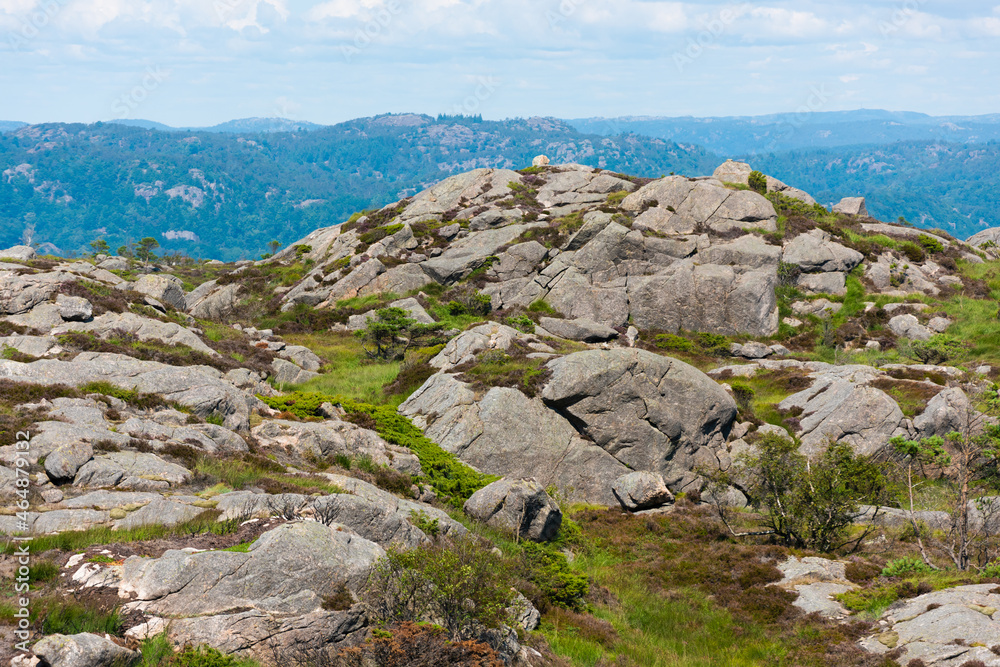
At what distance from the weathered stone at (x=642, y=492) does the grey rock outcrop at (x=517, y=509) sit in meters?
6.61

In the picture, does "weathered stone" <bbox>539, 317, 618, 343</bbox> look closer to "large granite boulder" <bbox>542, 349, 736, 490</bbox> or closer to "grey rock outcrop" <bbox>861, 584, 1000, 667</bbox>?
"large granite boulder" <bbox>542, 349, 736, 490</bbox>

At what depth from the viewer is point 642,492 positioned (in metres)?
26.1

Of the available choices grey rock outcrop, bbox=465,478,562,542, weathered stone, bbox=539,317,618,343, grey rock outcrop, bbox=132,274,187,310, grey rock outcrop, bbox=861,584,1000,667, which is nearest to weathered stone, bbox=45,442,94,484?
grey rock outcrop, bbox=465,478,562,542

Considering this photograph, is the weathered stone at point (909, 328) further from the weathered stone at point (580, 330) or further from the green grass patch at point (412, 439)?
the green grass patch at point (412, 439)

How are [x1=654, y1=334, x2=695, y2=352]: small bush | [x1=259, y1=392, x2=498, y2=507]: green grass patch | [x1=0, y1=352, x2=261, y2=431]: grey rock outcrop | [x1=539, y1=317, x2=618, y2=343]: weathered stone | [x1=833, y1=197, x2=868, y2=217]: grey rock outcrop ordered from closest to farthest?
1. [x1=0, y1=352, x2=261, y2=431]: grey rock outcrop
2. [x1=259, y1=392, x2=498, y2=507]: green grass patch
3. [x1=539, y1=317, x2=618, y2=343]: weathered stone
4. [x1=654, y1=334, x2=695, y2=352]: small bush
5. [x1=833, y1=197, x2=868, y2=217]: grey rock outcrop

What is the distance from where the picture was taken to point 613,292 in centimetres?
5606

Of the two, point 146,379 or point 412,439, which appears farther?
point 412,439

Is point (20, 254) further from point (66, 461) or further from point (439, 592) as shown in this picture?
point (439, 592)

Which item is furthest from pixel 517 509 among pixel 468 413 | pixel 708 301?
pixel 708 301

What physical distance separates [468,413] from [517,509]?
30.7ft

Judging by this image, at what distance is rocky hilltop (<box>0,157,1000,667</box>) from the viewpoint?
11.4m

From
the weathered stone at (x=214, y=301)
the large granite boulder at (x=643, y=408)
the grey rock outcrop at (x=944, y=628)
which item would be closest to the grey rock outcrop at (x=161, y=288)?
the weathered stone at (x=214, y=301)

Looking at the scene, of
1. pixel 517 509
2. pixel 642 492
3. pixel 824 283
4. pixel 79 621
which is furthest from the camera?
pixel 824 283

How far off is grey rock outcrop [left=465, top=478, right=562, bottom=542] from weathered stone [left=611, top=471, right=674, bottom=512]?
6.61 m
